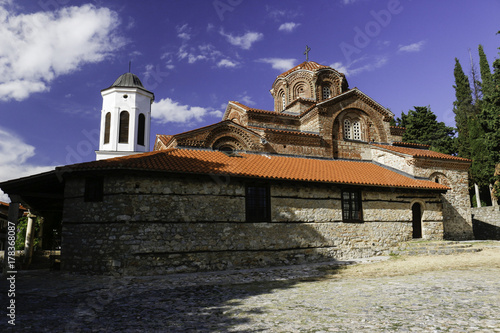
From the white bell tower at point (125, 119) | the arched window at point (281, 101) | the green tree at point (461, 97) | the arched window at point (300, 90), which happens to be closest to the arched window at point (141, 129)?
the white bell tower at point (125, 119)

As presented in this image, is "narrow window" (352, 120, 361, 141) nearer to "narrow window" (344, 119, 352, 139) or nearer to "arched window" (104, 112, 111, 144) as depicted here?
"narrow window" (344, 119, 352, 139)

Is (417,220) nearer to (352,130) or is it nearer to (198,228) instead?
(352,130)

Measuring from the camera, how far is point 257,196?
11758 mm

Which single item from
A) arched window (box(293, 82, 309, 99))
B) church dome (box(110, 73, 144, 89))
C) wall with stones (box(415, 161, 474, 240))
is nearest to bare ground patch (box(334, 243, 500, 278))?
wall with stones (box(415, 161, 474, 240))

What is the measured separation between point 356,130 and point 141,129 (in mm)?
14672

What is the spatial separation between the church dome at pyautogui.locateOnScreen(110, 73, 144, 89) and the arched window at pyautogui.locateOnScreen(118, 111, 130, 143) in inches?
89.0

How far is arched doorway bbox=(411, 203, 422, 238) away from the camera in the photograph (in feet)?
46.5

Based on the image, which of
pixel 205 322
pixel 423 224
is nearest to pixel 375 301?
pixel 205 322

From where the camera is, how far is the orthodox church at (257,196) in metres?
9.95

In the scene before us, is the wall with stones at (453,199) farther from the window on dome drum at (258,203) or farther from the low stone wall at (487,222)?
the window on dome drum at (258,203)

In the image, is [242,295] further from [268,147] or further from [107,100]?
[107,100]

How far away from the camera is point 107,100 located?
77.8ft

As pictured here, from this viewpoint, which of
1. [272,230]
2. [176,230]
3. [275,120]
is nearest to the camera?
[176,230]

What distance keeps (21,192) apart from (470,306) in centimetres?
1174
